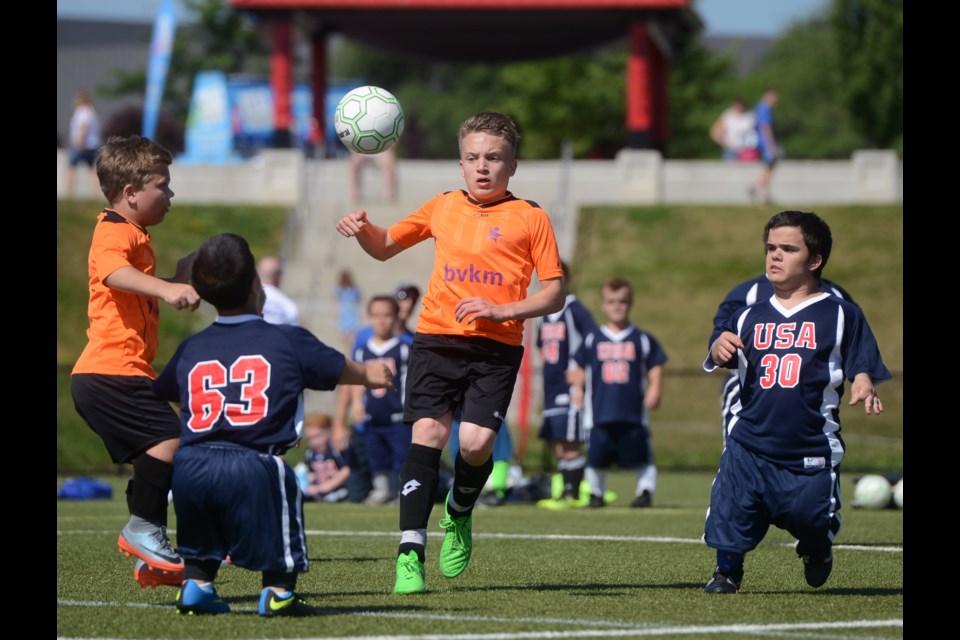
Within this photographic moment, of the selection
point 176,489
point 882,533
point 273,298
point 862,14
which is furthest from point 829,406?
point 862,14

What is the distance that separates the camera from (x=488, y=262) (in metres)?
6.96

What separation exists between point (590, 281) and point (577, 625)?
19268 millimetres

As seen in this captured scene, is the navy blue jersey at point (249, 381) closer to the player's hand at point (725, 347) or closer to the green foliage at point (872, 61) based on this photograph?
the player's hand at point (725, 347)

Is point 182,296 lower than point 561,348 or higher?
higher

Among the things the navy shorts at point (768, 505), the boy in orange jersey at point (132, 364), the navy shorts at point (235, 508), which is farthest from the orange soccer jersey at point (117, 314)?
the navy shorts at point (768, 505)

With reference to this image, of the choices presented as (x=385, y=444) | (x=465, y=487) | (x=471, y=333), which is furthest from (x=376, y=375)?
(x=385, y=444)

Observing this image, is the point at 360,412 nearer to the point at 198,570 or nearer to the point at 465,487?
the point at 465,487

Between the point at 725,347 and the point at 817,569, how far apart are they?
3.51 feet

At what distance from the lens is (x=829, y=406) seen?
6730 millimetres

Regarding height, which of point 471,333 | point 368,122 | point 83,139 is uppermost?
point 83,139

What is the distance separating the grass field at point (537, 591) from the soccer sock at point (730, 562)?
122mm

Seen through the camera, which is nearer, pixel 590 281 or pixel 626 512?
pixel 626 512

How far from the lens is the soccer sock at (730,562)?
6.71m

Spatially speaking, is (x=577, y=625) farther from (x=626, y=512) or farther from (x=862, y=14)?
(x=862, y=14)
